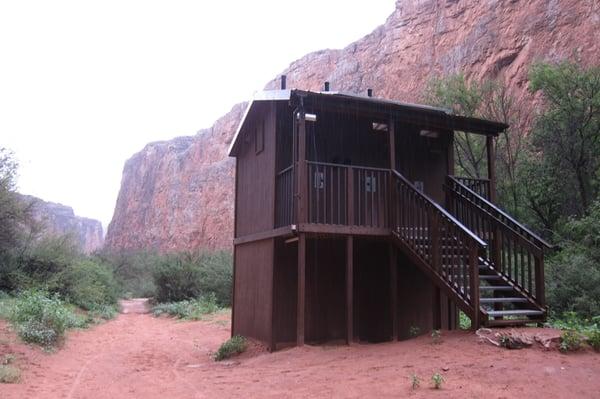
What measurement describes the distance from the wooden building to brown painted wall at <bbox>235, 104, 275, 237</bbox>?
0.15 ft

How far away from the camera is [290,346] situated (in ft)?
36.4

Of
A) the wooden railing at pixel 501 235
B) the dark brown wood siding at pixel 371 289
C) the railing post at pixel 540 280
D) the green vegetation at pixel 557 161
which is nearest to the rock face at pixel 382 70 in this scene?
the green vegetation at pixel 557 161

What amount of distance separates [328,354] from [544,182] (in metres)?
16.9

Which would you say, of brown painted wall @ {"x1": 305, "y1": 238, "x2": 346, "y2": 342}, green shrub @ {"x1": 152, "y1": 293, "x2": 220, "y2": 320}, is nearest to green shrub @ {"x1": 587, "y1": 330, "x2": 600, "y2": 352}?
brown painted wall @ {"x1": 305, "y1": 238, "x2": 346, "y2": 342}

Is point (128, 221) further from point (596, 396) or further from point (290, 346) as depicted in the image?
point (596, 396)

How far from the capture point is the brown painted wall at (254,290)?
11.5 metres

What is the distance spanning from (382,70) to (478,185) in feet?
138

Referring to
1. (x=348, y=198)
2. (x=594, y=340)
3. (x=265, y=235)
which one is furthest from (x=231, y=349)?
(x=594, y=340)

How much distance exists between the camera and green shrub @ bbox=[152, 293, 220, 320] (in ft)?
77.2

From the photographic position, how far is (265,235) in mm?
11633

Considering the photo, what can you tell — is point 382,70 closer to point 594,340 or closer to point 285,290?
point 285,290

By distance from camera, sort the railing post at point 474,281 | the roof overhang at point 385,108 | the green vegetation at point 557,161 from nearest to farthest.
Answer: the railing post at point 474,281 < the roof overhang at point 385,108 < the green vegetation at point 557,161

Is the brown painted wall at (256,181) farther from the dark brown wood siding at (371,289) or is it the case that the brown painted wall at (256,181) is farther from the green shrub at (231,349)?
the green shrub at (231,349)

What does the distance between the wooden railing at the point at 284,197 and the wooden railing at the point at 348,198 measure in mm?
386
